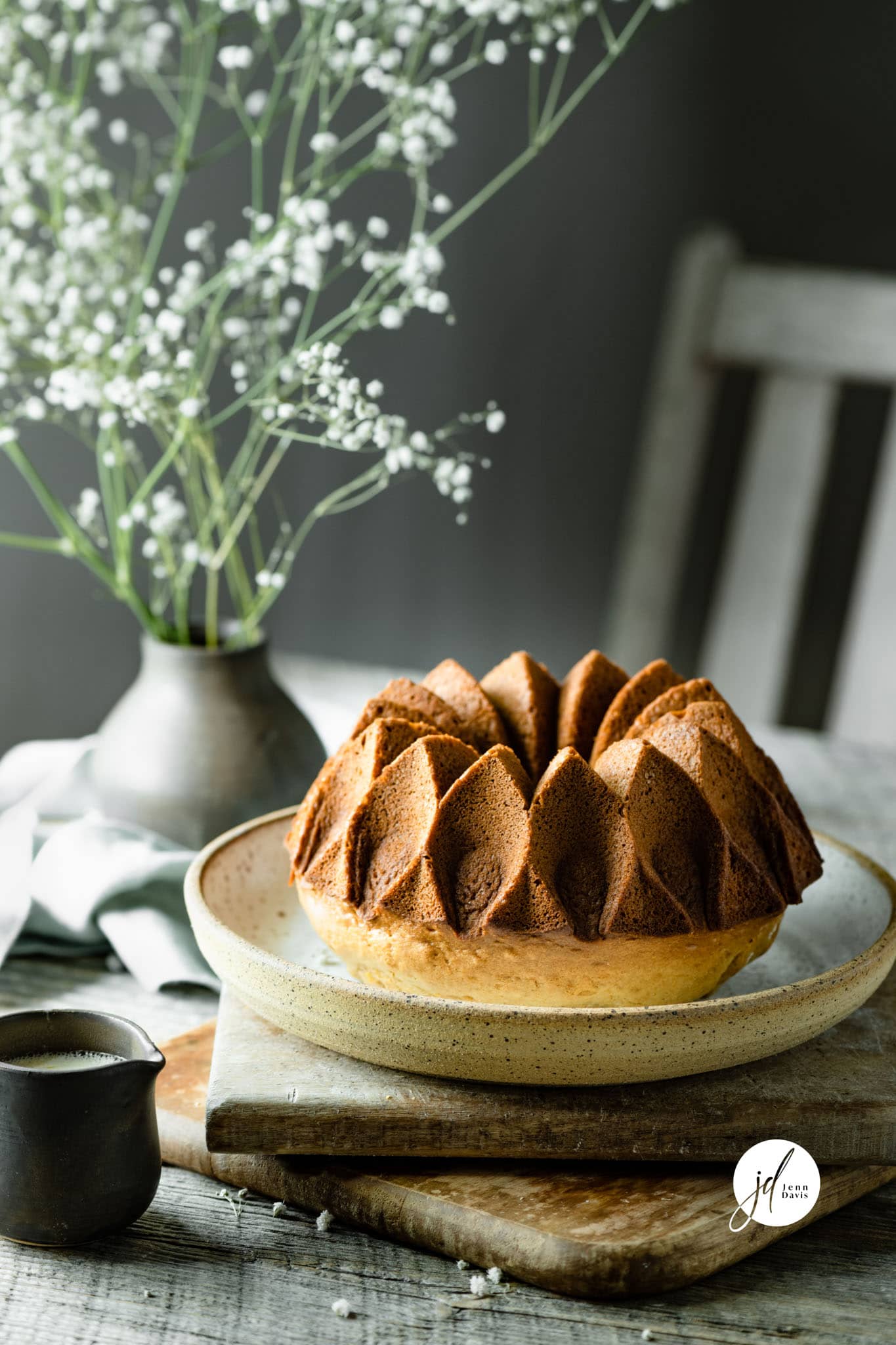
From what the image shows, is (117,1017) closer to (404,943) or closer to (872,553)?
(404,943)

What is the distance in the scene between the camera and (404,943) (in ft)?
2.39

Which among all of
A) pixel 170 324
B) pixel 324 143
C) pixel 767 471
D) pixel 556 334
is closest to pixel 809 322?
pixel 767 471

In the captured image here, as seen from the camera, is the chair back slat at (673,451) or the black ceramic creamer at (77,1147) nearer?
the black ceramic creamer at (77,1147)

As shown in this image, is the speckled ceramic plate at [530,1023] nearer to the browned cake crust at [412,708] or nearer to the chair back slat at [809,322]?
the browned cake crust at [412,708]

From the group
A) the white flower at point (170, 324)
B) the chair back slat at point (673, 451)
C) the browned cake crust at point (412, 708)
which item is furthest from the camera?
the chair back slat at point (673, 451)

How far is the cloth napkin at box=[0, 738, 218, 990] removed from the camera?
981 millimetres

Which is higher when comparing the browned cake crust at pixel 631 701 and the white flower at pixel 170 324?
the white flower at pixel 170 324

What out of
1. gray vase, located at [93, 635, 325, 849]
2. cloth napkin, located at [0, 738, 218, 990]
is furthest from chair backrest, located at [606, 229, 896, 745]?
cloth napkin, located at [0, 738, 218, 990]

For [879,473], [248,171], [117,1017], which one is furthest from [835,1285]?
[248,171]

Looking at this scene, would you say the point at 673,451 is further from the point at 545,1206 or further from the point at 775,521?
the point at 545,1206

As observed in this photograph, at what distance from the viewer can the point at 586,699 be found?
90cm

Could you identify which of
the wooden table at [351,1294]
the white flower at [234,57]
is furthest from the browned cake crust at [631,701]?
the white flower at [234,57]

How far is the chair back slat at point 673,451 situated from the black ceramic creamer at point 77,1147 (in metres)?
1.46

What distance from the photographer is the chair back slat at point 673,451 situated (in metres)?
2.02
